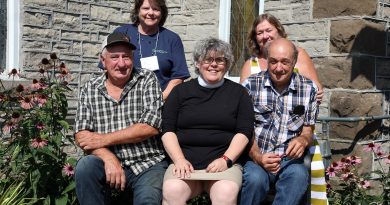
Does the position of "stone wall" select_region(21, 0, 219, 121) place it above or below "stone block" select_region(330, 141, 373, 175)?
above

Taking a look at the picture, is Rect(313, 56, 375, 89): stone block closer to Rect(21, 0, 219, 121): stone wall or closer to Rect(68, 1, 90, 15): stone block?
Rect(21, 0, 219, 121): stone wall

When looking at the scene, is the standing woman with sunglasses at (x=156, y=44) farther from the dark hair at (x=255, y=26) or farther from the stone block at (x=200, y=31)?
the stone block at (x=200, y=31)

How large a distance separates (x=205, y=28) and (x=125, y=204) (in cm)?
278

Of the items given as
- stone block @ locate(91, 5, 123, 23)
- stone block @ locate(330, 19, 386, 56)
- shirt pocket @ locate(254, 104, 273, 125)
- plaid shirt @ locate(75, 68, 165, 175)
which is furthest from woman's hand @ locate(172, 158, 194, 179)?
stone block @ locate(91, 5, 123, 23)

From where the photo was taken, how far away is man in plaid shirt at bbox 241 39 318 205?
11.7 ft

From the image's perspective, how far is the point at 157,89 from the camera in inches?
150

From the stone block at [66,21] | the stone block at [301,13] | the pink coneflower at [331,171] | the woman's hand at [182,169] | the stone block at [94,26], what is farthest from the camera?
the stone block at [94,26]

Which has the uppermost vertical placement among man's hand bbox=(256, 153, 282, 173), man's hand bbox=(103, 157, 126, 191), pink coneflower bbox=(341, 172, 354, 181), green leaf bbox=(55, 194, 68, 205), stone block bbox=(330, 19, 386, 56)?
stone block bbox=(330, 19, 386, 56)

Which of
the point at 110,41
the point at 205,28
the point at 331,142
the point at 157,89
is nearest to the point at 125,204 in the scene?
the point at 157,89

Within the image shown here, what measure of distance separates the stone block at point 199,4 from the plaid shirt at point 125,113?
2656 millimetres

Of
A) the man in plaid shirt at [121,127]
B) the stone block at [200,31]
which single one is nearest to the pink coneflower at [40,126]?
the man in plaid shirt at [121,127]

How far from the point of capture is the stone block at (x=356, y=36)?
4.93 meters

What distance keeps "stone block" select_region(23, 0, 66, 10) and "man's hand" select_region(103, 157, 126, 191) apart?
8.16 feet

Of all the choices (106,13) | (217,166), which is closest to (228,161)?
(217,166)
